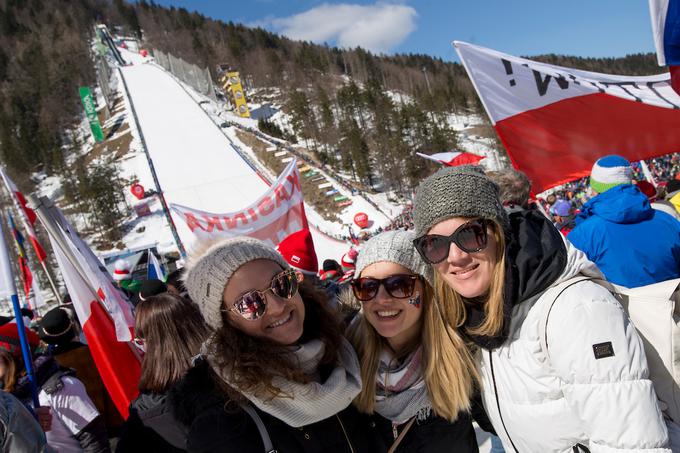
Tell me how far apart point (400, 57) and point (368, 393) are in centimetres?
11890

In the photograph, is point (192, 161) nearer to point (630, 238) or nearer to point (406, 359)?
point (630, 238)

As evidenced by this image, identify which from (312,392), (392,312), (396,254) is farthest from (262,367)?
(396,254)

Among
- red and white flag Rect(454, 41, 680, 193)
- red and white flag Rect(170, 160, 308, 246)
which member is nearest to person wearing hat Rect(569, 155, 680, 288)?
red and white flag Rect(454, 41, 680, 193)

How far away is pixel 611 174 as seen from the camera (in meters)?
2.87

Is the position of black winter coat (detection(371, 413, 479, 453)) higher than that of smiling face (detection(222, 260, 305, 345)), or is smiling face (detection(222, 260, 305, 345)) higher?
smiling face (detection(222, 260, 305, 345))

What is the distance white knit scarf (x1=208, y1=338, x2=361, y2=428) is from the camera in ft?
5.13

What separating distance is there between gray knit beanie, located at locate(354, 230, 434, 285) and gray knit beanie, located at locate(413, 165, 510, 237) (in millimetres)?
311

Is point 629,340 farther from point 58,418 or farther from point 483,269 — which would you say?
point 58,418

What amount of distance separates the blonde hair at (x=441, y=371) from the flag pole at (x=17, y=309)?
7.02 feet

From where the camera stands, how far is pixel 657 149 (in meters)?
3.95

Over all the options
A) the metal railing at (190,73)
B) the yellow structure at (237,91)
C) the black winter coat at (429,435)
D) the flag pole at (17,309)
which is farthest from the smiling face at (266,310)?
the metal railing at (190,73)

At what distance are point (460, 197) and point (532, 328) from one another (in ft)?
1.78

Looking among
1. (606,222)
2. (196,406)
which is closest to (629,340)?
(196,406)

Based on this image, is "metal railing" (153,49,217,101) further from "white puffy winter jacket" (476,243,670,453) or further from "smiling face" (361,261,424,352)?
"white puffy winter jacket" (476,243,670,453)
